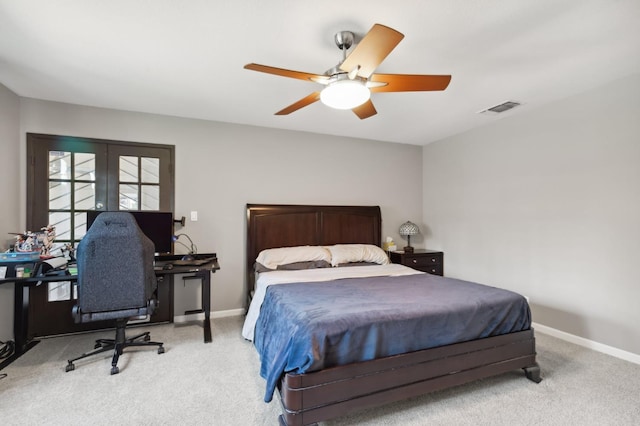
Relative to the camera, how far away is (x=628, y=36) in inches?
80.1

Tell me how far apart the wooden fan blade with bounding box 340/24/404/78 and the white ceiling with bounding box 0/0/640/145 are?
0.99ft

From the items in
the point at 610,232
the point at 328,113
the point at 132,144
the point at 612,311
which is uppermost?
the point at 328,113

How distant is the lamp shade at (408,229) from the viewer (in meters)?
4.57

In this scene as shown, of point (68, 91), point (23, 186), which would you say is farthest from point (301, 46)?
point (23, 186)

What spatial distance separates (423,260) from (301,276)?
221cm

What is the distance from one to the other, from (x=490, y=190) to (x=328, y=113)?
7.62 feet

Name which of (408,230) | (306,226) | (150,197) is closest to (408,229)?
(408,230)

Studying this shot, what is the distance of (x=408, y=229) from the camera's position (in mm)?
4598

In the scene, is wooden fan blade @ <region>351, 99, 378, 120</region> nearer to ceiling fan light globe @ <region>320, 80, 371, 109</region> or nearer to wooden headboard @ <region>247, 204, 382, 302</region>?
ceiling fan light globe @ <region>320, 80, 371, 109</region>

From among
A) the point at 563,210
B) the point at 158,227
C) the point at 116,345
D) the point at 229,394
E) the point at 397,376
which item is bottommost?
the point at 229,394

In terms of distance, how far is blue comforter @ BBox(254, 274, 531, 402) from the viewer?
5.71 ft

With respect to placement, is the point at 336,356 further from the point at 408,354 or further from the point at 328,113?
the point at 328,113

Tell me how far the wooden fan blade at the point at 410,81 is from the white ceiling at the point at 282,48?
1.05 feet

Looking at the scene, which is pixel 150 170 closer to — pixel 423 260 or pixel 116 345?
pixel 116 345
